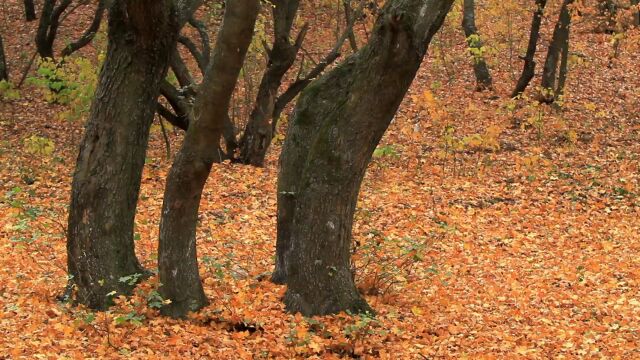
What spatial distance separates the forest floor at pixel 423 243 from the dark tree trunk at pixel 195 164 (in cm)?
24

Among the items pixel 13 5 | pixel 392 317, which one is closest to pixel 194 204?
pixel 392 317

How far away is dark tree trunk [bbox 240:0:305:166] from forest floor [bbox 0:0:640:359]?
1.51 feet

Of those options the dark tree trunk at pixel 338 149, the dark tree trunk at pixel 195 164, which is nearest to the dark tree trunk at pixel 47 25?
the dark tree trunk at pixel 338 149

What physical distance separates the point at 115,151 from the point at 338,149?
6.19ft

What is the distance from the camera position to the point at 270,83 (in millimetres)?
13664

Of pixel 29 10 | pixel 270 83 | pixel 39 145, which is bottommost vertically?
pixel 39 145

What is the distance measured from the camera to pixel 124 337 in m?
6.03

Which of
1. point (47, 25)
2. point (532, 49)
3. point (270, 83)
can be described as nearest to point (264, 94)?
point (270, 83)

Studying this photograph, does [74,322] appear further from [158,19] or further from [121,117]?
[158,19]

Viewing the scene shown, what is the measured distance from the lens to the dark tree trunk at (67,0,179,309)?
20.5ft

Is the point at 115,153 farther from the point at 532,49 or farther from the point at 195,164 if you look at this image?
the point at 532,49

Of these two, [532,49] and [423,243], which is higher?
[532,49]

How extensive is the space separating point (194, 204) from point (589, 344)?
387 centimetres

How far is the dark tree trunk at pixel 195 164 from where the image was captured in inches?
216
